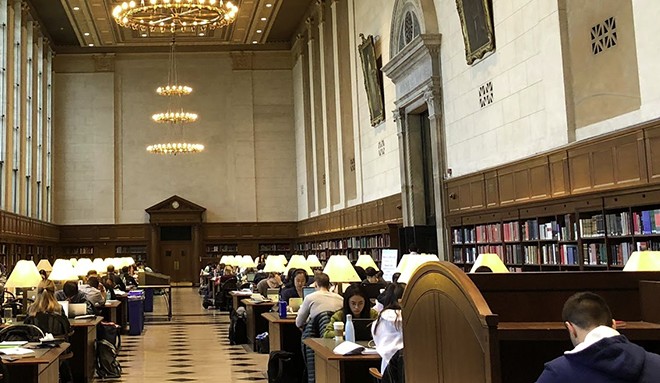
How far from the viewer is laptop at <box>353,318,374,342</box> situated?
21.1ft

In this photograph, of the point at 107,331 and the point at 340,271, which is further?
the point at 107,331

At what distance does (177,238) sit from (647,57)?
2440 centimetres

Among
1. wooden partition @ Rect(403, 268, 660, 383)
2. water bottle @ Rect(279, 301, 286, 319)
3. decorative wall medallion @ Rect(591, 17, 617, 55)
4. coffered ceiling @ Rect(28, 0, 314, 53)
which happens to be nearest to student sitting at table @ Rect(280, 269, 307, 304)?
water bottle @ Rect(279, 301, 286, 319)

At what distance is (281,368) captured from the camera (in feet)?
26.8

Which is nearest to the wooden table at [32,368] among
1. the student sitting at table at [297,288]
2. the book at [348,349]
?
the book at [348,349]

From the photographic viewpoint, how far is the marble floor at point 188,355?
9648 mm

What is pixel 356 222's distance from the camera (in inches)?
815

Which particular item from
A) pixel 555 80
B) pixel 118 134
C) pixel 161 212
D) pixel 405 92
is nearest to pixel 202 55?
pixel 118 134

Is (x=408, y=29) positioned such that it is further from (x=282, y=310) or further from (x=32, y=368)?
(x=32, y=368)

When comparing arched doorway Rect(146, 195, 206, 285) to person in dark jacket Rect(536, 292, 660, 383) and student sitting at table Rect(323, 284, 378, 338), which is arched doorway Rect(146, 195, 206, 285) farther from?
person in dark jacket Rect(536, 292, 660, 383)

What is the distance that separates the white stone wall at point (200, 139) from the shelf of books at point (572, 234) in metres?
18.6

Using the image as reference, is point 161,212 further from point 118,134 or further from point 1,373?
point 1,373

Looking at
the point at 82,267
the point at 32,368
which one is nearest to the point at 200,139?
the point at 82,267

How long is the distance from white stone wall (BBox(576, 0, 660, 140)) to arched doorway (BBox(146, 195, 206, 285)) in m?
23.4
